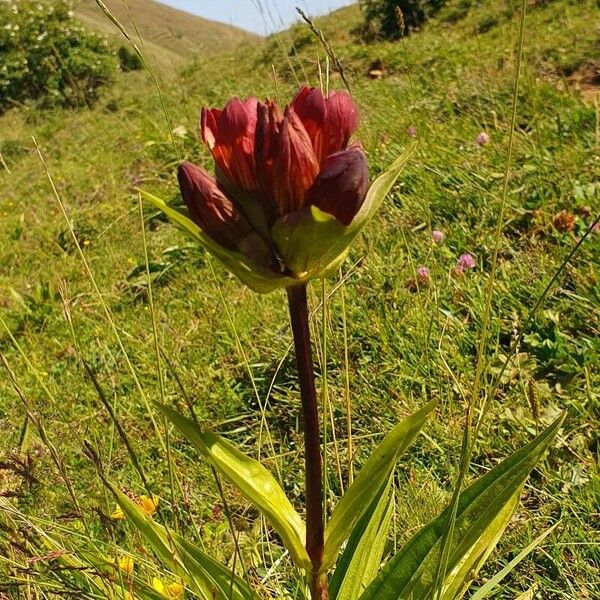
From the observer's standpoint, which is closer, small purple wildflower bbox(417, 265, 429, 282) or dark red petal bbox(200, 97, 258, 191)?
dark red petal bbox(200, 97, 258, 191)

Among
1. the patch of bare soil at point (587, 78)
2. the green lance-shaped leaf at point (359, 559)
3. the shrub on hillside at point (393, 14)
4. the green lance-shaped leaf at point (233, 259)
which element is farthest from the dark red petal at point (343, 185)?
the shrub on hillside at point (393, 14)

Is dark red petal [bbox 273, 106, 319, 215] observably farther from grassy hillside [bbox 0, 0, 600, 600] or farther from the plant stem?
grassy hillside [bbox 0, 0, 600, 600]

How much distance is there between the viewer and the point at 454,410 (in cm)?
161

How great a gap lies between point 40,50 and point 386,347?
47.6 feet

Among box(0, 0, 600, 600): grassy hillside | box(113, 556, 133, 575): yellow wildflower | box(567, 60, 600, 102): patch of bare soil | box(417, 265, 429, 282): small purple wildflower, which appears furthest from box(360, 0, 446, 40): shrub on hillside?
box(113, 556, 133, 575): yellow wildflower

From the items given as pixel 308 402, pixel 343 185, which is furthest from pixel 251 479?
pixel 343 185

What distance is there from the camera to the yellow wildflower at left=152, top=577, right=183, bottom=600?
1.19 meters

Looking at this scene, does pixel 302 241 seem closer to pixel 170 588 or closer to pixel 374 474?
pixel 374 474

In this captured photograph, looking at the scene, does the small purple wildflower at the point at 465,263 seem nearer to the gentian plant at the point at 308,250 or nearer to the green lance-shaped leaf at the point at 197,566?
the gentian plant at the point at 308,250

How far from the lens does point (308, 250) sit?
77 centimetres

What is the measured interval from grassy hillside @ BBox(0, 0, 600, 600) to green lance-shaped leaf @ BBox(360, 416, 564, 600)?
15 cm

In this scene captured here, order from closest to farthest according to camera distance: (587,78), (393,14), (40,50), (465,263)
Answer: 1. (465,263)
2. (587,78)
3. (393,14)
4. (40,50)

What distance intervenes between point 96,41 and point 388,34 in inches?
377

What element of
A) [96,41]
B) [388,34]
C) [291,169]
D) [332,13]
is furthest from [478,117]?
[96,41]
